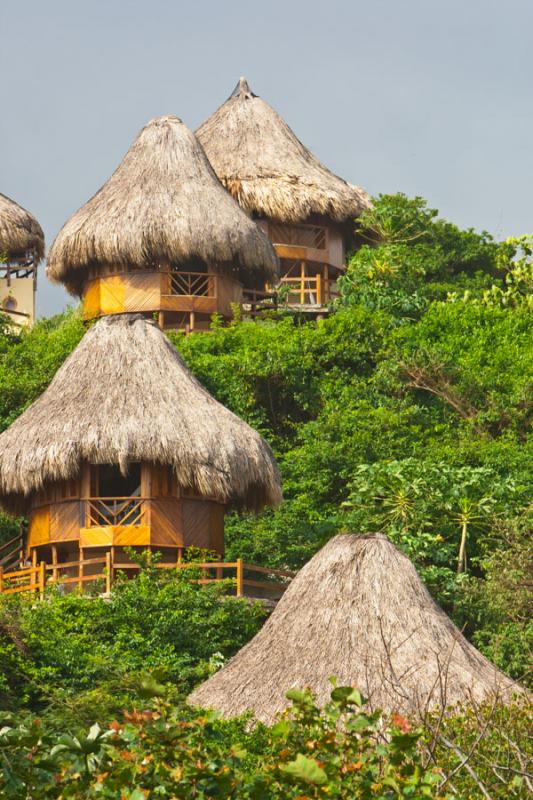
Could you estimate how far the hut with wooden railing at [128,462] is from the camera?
18.9 m

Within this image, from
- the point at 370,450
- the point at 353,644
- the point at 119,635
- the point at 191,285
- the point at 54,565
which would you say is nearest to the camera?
the point at 353,644

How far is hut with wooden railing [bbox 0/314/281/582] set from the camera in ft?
62.1

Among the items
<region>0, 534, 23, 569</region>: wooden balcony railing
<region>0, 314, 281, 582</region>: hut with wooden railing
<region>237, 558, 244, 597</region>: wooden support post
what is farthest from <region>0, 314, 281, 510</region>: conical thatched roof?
<region>0, 534, 23, 569</region>: wooden balcony railing

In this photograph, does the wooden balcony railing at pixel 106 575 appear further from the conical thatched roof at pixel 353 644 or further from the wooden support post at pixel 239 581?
the conical thatched roof at pixel 353 644

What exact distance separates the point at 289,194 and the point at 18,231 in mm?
5781

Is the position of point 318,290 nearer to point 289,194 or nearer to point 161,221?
point 289,194

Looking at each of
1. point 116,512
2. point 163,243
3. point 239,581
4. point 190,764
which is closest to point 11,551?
point 116,512

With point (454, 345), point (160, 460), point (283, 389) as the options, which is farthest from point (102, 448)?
point (454, 345)

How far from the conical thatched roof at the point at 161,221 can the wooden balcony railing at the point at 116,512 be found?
764 centimetres

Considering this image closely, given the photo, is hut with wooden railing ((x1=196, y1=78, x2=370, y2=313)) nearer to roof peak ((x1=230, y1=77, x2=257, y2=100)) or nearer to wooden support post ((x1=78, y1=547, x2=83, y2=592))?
roof peak ((x1=230, y1=77, x2=257, y2=100))

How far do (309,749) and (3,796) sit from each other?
1.59 meters

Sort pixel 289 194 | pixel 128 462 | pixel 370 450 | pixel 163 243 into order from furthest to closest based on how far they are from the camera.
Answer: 1. pixel 289 194
2. pixel 163 243
3. pixel 370 450
4. pixel 128 462

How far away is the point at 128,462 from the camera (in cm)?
1884

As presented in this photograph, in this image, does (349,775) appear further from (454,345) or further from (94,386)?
(454,345)
